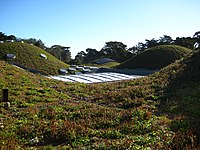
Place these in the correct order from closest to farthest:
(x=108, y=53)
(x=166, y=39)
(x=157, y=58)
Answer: (x=157, y=58)
(x=166, y=39)
(x=108, y=53)

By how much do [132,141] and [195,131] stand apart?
2573mm

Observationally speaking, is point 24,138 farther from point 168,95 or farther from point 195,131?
point 168,95

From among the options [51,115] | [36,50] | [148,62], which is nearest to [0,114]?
[51,115]

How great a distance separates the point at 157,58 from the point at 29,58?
4281cm

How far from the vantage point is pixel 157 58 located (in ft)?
274

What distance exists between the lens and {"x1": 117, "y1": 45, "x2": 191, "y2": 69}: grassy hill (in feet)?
266

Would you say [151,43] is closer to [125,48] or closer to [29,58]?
[125,48]

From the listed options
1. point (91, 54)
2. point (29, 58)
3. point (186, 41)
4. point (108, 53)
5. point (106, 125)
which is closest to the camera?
point (106, 125)

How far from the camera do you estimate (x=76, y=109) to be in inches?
622

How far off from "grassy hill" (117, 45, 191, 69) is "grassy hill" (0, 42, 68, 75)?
1082 inches

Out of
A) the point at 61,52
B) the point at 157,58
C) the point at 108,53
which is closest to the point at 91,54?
the point at 108,53

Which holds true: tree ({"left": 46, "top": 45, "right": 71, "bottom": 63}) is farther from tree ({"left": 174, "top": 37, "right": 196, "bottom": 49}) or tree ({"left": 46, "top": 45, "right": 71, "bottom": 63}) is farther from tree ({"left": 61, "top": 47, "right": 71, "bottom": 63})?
tree ({"left": 174, "top": 37, "right": 196, "bottom": 49})

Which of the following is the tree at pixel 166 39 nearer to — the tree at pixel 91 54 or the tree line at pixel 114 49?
the tree line at pixel 114 49

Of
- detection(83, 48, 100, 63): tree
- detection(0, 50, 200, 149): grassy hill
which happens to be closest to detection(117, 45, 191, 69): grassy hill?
detection(0, 50, 200, 149): grassy hill
